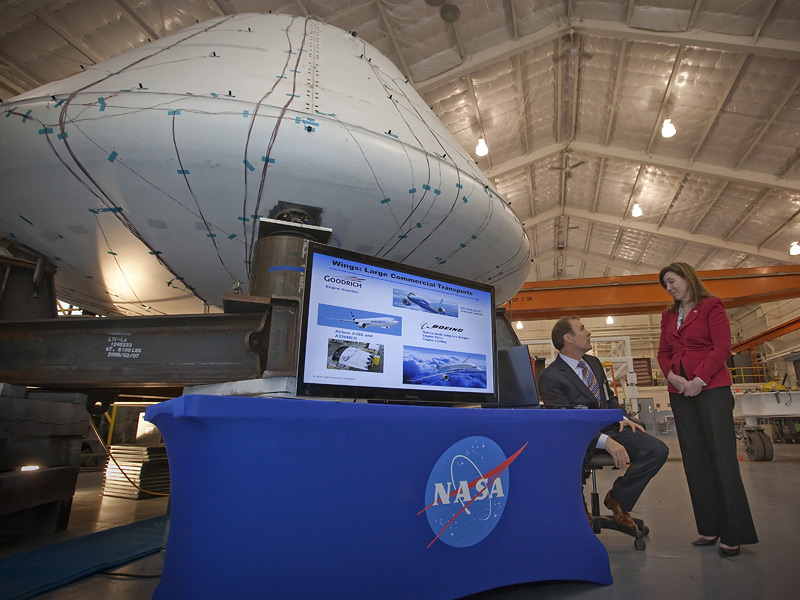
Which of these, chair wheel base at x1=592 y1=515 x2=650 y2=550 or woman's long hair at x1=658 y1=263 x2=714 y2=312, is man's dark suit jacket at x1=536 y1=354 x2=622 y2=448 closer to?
chair wheel base at x1=592 y1=515 x2=650 y2=550

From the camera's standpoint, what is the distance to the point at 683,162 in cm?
1065

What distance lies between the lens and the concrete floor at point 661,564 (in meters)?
1.46

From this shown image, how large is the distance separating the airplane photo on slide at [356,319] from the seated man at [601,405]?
1100 millimetres

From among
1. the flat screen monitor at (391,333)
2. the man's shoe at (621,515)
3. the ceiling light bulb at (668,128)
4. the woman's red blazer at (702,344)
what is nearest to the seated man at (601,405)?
the man's shoe at (621,515)

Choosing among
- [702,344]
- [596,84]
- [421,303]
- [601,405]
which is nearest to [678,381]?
[702,344]

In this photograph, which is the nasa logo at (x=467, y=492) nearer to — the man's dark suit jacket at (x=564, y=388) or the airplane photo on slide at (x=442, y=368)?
the airplane photo on slide at (x=442, y=368)

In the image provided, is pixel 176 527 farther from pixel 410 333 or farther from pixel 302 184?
pixel 302 184

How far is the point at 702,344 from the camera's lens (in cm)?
218

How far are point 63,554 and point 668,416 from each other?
29.2ft

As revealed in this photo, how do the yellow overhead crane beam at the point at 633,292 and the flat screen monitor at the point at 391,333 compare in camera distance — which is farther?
the yellow overhead crane beam at the point at 633,292

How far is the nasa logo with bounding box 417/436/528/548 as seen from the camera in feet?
4.05

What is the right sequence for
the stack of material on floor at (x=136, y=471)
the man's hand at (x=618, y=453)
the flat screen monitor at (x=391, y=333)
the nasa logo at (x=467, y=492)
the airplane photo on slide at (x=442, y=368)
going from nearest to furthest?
the nasa logo at (x=467, y=492) < the flat screen monitor at (x=391, y=333) < the airplane photo on slide at (x=442, y=368) < the man's hand at (x=618, y=453) < the stack of material on floor at (x=136, y=471)

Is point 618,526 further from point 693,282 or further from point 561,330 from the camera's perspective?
point 693,282

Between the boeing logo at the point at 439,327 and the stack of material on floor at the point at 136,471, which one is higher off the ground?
the boeing logo at the point at 439,327
